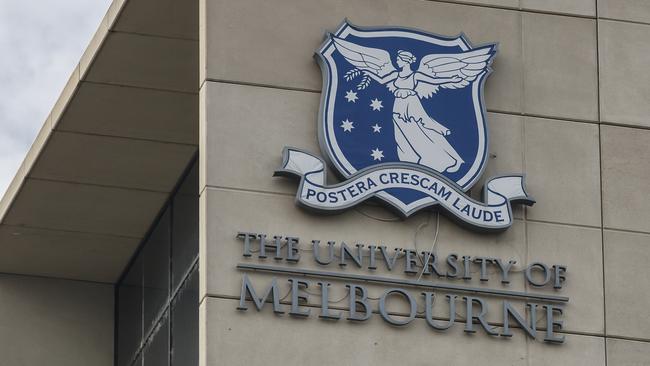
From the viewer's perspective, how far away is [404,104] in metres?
22.0

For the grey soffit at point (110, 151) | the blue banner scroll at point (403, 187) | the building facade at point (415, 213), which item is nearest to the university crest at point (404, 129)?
the blue banner scroll at point (403, 187)

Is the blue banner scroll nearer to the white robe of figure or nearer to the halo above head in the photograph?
the white robe of figure

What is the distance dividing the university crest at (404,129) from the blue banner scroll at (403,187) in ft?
0.03

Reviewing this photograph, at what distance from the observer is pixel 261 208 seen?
21141 millimetres

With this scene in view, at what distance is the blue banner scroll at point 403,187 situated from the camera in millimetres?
21312

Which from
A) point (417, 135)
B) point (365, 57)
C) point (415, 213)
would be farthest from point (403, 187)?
point (365, 57)

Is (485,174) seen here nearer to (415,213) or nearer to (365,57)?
(415,213)

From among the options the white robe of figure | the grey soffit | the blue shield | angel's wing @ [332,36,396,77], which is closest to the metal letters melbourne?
the blue shield

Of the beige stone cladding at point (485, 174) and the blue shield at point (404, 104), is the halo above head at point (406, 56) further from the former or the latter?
the beige stone cladding at point (485, 174)

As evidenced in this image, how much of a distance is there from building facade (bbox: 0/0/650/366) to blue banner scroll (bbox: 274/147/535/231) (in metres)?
0.13

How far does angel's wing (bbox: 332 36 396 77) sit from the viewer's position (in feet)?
72.4

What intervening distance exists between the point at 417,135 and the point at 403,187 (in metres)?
0.65

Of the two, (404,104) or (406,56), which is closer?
(404,104)

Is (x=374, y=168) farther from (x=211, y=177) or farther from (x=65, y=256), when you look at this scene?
(x=65, y=256)
